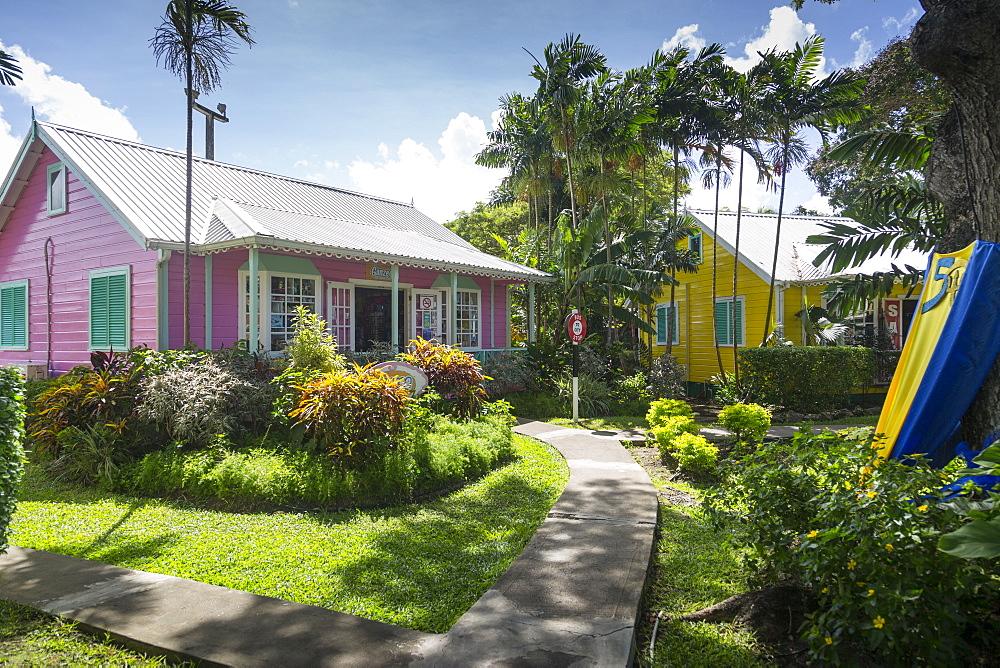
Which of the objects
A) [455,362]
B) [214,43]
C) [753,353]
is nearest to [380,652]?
[455,362]

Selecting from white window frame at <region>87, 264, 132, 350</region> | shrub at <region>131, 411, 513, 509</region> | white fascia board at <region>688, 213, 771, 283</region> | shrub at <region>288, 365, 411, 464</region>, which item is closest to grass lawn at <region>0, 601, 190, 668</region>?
shrub at <region>131, 411, 513, 509</region>

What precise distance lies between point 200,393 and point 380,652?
18.7 ft

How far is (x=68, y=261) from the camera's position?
519 inches

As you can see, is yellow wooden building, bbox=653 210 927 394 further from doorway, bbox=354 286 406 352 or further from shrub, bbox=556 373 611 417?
doorway, bbox=354 286 406 352

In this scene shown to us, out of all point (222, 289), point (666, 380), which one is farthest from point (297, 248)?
point (666, 380)

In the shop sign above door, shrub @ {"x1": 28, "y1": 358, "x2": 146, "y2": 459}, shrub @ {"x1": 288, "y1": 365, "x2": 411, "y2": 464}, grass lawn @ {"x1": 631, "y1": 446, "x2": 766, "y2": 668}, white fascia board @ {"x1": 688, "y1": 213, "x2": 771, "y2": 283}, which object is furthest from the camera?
white fascia board @ {"x1": 688, "y1": 213, "x2": 771, "y2": 283}

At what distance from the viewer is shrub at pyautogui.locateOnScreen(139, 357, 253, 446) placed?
7.55 metres

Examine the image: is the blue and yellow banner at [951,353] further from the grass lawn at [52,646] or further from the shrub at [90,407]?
the shrub at [90,407]

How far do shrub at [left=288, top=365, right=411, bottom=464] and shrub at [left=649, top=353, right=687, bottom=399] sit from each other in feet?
31.3

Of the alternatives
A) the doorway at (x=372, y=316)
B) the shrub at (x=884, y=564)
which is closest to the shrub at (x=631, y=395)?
the doorway at (x=372, y=316)

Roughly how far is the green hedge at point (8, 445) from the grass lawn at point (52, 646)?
704mm

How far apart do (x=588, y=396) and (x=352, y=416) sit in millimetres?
7970

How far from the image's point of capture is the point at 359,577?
179 inches

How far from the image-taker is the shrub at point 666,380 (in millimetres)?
15070
